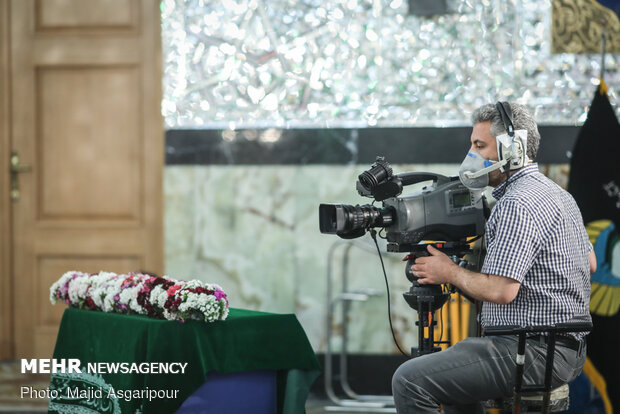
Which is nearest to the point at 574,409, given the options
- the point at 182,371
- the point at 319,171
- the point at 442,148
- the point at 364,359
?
the point at 364,359

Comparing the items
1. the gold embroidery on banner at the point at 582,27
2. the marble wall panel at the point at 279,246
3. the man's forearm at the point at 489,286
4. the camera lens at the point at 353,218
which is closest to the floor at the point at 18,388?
the marble wall panel at the point at 279,246

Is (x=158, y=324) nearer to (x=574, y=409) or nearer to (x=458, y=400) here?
(x=458, y=400)

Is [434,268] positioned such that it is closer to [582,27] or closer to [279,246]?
[279,246]

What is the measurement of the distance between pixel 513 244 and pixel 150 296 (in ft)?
3.98

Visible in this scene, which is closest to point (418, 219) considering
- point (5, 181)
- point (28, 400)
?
point (28, 400)

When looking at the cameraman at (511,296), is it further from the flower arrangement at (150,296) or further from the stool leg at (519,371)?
the flower arrangement at (150,296)

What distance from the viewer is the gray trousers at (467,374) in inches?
94.0

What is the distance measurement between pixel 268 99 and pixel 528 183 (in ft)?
7.68

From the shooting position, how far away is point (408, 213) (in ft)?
8.16

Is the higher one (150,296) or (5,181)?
(5,181)

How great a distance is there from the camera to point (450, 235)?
2551 millimetres

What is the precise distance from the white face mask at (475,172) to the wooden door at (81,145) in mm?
2611

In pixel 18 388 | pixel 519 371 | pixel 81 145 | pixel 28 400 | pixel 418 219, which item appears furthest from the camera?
pixel 81 145

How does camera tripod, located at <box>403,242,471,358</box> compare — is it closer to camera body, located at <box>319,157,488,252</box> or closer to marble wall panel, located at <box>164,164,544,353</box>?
camera body, located at <box>319,157,488,252</box>
